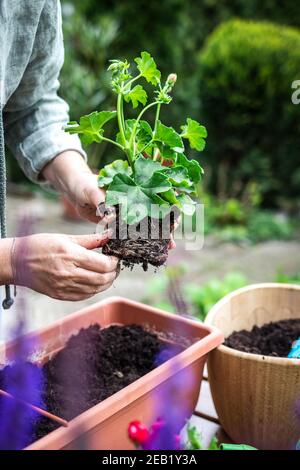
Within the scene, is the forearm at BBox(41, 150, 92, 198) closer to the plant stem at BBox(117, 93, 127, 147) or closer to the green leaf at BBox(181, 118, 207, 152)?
the plant stem at BBox(117, 93, 127, 147)

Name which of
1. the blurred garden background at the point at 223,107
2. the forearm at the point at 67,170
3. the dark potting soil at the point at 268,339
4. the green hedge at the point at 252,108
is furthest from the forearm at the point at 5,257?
the green hedge at the point at 252,108

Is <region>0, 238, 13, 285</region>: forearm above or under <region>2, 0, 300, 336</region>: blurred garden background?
under

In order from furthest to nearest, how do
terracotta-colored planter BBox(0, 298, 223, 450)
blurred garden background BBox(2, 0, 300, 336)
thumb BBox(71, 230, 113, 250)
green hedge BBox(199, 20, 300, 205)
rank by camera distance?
green hedge BBox(199, 20, 300, 205), blurred garden background BBox(2, 0, 300, 336), thumb BBox(71, 230, 113, 250), terracotta-colored planter BBox(0, 298, 223, 450)

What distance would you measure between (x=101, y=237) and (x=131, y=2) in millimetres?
5022

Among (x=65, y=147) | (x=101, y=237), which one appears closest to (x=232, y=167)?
(x=65, y=147)

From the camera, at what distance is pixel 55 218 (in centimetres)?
527

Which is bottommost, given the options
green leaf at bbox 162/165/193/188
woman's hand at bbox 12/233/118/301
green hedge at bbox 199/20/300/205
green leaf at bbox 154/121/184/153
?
woman's hand at bbox 12/233/118/301

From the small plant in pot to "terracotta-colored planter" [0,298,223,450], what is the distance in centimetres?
24

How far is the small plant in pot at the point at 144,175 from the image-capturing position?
121 cm

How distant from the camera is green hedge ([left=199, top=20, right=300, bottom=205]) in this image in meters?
5.08

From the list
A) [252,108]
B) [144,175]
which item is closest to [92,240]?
[144,175]

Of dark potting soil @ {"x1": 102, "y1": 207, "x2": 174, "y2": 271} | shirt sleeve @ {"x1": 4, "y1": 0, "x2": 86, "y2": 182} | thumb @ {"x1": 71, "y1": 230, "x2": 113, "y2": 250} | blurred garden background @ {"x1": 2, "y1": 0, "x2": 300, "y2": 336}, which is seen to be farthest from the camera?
Answer: blurred garden background @ {"x1": 2, "y1": 0, "x2": 300, "y2": 336}

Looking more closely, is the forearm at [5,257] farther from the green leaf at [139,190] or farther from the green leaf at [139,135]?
the green leaf at [139,135]

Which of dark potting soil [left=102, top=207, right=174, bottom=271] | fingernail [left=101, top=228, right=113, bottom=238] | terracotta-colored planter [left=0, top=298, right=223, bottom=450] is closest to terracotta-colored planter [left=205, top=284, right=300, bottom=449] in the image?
terracotta-colored planter [left=0, top=298, right=223, bottom=450]
